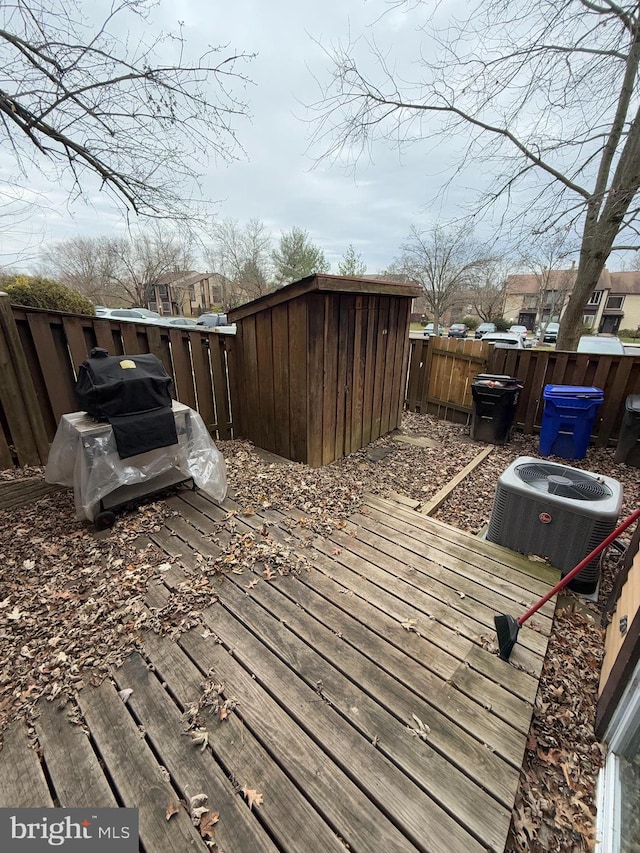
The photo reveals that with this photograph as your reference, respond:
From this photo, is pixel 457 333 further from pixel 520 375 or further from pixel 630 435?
pixel 630 435

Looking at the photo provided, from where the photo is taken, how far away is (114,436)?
2.56 meters

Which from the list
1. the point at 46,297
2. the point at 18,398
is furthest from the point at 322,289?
the point at 46,297

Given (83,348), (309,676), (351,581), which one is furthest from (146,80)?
(309,676)

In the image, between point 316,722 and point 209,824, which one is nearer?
point 209,824

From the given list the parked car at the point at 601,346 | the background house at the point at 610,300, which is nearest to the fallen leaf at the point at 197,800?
the parked car at the point at 601,346

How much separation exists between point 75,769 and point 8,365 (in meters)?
2.95

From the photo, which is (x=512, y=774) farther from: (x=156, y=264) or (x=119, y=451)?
(x=156, y=264)

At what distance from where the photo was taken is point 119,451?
2580mm

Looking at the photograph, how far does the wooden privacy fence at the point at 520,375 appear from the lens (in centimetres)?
434

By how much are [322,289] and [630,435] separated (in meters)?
3.89

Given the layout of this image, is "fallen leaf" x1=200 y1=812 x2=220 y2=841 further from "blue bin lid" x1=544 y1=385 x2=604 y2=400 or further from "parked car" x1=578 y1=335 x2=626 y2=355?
"parked car" x1=578 y1=335 x2=626 y2=355

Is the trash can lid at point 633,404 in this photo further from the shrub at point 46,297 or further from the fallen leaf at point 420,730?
the shrub at point 46,297

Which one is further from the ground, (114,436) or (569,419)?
(114,436)

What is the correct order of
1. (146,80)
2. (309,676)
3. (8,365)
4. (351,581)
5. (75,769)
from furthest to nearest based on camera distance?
(146,80) < (8,365) < (351,581) < (309,676) < (75,769)
